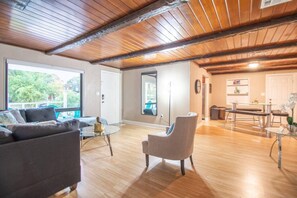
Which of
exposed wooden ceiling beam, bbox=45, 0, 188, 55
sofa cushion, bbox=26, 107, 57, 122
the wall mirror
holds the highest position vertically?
exposed wooden ceiling beam, bbox=45, 0, 188, 55

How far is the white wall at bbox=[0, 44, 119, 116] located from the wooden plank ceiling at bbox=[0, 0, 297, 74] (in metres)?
0.20

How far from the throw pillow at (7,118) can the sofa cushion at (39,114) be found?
42cm

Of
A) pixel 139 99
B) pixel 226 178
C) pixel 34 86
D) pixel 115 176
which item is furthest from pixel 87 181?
pixel 34 86

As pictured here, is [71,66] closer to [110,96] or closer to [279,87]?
[110,96]

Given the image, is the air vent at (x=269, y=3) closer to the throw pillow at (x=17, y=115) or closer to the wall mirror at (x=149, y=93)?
the wall mirror at (x=149, y=93)

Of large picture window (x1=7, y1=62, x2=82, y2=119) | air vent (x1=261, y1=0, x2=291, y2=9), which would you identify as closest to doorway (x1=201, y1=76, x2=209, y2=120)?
large picture window (x1=7, y1=62, x2=82, y2=119)

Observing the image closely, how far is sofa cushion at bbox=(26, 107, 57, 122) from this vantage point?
362 cm

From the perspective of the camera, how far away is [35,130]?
1.70 metres

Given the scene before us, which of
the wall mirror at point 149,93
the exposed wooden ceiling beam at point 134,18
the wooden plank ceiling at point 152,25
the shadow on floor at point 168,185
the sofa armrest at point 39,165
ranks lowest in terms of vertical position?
the shadow on floor at point 168,185

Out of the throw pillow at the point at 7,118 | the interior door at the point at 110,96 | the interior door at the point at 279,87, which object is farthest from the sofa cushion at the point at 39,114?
the interior door at the point at 279,87

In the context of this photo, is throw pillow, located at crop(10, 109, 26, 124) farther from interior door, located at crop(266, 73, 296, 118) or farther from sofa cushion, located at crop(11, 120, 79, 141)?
interior door, located at crop(266, 73, 296, 118)

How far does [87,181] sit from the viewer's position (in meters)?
2.21

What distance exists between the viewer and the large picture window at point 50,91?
4.91 meters

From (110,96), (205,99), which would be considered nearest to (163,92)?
(110,96)
